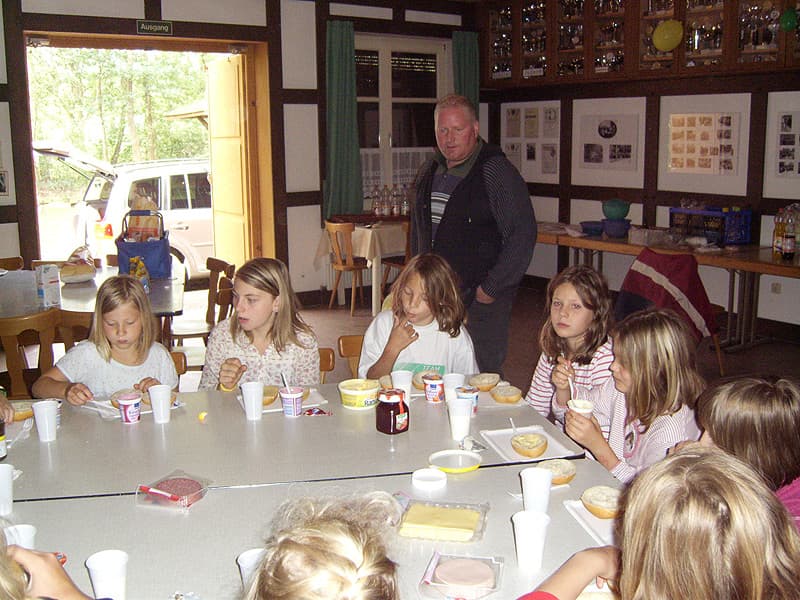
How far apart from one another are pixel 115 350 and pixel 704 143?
555 cm

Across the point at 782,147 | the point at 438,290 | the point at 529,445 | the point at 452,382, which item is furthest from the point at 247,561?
the point at 782,147

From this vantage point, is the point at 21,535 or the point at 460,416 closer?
the point at 21,535

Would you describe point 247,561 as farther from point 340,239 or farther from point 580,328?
point 340,239

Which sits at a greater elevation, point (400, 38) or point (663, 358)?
point (400, 38)

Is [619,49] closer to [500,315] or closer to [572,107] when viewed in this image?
[572,107]

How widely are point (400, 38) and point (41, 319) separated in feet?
18.7

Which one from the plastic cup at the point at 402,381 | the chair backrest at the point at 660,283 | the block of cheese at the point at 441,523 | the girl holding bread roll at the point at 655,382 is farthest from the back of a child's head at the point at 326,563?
the chair backrest at the point at 660,283

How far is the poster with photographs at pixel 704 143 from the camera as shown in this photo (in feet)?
21.9

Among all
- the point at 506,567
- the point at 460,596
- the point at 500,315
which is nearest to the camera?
the point at 460,596

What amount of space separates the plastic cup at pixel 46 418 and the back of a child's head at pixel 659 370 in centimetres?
172

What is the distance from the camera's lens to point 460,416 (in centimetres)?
234

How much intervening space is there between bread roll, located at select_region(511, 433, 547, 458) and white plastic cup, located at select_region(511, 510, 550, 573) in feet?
1.92

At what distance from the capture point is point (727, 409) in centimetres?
185

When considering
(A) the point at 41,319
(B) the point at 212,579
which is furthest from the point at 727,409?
(A) the point at 41,319
